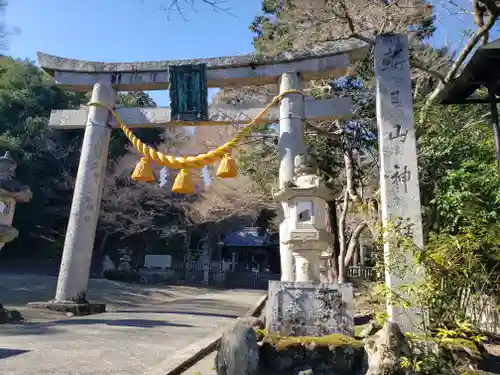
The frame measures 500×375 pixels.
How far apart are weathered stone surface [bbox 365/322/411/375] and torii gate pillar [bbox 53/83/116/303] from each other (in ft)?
21.6

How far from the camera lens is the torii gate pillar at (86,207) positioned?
8.03 m

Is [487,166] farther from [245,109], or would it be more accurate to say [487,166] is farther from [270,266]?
[270,266]

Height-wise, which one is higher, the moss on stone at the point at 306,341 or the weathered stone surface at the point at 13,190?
the weathered stone surface at the point at 13,190

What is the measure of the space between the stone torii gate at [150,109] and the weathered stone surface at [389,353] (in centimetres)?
401

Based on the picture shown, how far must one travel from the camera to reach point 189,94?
29.1 ft

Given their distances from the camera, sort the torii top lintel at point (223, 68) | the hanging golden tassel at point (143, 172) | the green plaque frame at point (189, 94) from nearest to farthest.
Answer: the torii top lintel at point (223, 68), the hanging golden tassel at point (143, 172), the green plaque frame at point (189, 94)

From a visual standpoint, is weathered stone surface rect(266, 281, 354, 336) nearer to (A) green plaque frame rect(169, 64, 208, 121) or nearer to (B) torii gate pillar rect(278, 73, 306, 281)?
(B) torii gate pillar rect(278, 73, 306, 281)

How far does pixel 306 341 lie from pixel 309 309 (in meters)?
0.52

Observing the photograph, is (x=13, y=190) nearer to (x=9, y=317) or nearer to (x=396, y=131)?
(x=9, y=317)

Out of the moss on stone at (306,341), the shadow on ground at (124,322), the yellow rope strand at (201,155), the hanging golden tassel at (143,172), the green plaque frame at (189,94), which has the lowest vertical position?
the shadow on ground at (124,322)

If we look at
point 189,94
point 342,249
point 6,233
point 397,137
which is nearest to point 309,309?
point 397,137

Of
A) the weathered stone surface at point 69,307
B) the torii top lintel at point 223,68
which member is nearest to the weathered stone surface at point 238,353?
the weathered stone surface at point 69,307

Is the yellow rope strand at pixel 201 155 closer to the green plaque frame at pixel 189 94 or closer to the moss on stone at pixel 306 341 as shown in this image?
the green plaque frame at pixel 189 94

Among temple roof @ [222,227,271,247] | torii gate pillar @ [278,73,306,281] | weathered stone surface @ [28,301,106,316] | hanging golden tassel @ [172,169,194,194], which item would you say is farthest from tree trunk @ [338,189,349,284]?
temple roof @ [222,227,271,247]
